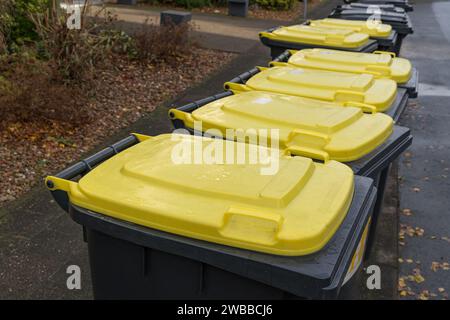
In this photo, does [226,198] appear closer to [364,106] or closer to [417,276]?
Result: [364,106]

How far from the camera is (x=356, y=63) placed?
445 cm

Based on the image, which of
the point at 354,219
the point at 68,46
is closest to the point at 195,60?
the point at 68,46

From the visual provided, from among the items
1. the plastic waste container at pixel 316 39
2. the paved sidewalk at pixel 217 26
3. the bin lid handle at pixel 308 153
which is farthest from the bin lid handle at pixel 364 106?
the paved sidewalk at pixel 217 26

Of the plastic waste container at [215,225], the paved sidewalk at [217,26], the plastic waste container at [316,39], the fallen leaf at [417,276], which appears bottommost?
the fallen leaf at [417,276]

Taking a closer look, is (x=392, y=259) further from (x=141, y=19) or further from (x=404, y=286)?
(x=141, y=19)

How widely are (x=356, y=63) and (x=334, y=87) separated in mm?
848

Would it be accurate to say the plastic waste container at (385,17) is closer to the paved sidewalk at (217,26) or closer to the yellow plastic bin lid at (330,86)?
the paved sidewalk at (217,26)

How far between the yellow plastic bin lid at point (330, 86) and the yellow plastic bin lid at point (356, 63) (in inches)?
8.8

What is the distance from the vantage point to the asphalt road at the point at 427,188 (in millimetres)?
3924

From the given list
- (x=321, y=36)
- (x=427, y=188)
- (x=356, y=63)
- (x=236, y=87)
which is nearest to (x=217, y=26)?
(x=321, y=36)

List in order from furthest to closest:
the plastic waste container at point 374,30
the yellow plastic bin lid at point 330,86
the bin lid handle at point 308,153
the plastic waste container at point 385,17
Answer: the plastic waste container at point 385,17 → the plastic waste container at point 374,30 → the yellow plastic bin lid at point 330,86 → the bin lid handle at point 308,153

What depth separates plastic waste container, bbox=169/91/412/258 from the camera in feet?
9.10

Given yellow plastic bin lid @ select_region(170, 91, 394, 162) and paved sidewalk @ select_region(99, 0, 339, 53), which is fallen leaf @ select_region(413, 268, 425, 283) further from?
paved sidewalk @ select_region(99, 0, 339, 53)

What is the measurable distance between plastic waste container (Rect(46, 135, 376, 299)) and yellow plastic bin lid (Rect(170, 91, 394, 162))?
1.16 feet
